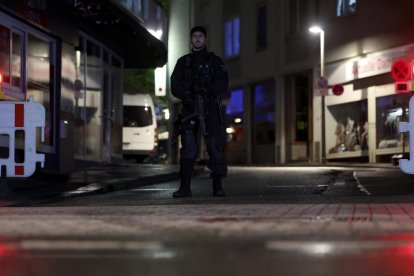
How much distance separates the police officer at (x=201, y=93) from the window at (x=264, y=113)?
2263 centimetres

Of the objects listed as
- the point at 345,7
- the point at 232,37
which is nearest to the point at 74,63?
the point at 345,7

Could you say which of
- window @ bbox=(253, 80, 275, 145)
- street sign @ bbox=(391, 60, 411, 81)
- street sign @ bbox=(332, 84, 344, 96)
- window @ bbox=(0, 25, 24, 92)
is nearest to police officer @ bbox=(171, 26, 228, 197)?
window @ bbox=(0, 25, 24, 92)

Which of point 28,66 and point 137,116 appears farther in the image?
point 137,116

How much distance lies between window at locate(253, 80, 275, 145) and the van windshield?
740 cm

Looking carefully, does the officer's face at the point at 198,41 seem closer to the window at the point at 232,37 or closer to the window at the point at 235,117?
the window at the point at 235,117

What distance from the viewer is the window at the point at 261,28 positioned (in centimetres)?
3170

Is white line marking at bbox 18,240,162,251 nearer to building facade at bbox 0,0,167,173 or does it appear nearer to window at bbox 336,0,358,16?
building facade at bbox 0,0,167,173

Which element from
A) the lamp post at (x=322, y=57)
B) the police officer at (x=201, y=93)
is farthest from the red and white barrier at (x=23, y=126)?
the lamp post at (x=322, y=57)

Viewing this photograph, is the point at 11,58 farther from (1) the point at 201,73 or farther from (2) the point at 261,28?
(2) the point at 261,28

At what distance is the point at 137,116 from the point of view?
25.5 m

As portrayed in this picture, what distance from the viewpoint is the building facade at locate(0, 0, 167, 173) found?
12.3 metres

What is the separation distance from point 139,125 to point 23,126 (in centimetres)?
1701

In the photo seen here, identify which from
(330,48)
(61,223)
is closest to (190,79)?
(61,223)

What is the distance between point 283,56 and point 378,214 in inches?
973
